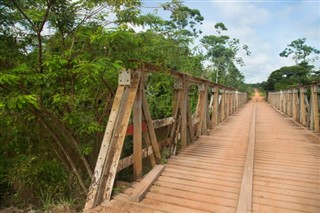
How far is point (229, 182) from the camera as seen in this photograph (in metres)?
3.29

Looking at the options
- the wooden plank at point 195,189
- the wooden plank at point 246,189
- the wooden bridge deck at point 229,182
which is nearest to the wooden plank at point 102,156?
the wooden bridge deck at point 229,182

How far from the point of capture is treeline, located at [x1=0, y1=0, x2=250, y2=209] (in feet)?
8.18

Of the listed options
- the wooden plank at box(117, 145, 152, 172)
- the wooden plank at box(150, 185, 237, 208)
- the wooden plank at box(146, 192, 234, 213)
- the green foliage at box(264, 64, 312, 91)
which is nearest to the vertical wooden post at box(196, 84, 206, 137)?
the wooden plank at box(117, 145, 152, 172)

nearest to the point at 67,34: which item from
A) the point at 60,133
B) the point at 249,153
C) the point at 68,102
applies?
the point at 68,102

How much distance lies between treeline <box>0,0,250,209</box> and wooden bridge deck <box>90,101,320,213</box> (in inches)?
39.9

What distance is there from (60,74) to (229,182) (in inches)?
96.6

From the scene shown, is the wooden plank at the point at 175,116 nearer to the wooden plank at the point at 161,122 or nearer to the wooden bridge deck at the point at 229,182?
the wooden plank at the point at 161,122

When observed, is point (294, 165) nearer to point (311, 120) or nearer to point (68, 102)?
point (68, 102)

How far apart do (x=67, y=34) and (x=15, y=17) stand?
0.52m

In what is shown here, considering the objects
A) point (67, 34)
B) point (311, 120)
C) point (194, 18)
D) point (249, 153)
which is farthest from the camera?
point (194, 18)

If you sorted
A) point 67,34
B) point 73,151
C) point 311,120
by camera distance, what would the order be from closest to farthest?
point 67,34
point 73,151
point 311,120

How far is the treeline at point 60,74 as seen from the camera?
2494 mm

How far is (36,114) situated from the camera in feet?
9.54

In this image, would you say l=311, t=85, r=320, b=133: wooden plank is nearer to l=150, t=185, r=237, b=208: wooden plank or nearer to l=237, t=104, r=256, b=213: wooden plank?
l=237, t=104, r=256, b=213: wooden plank
